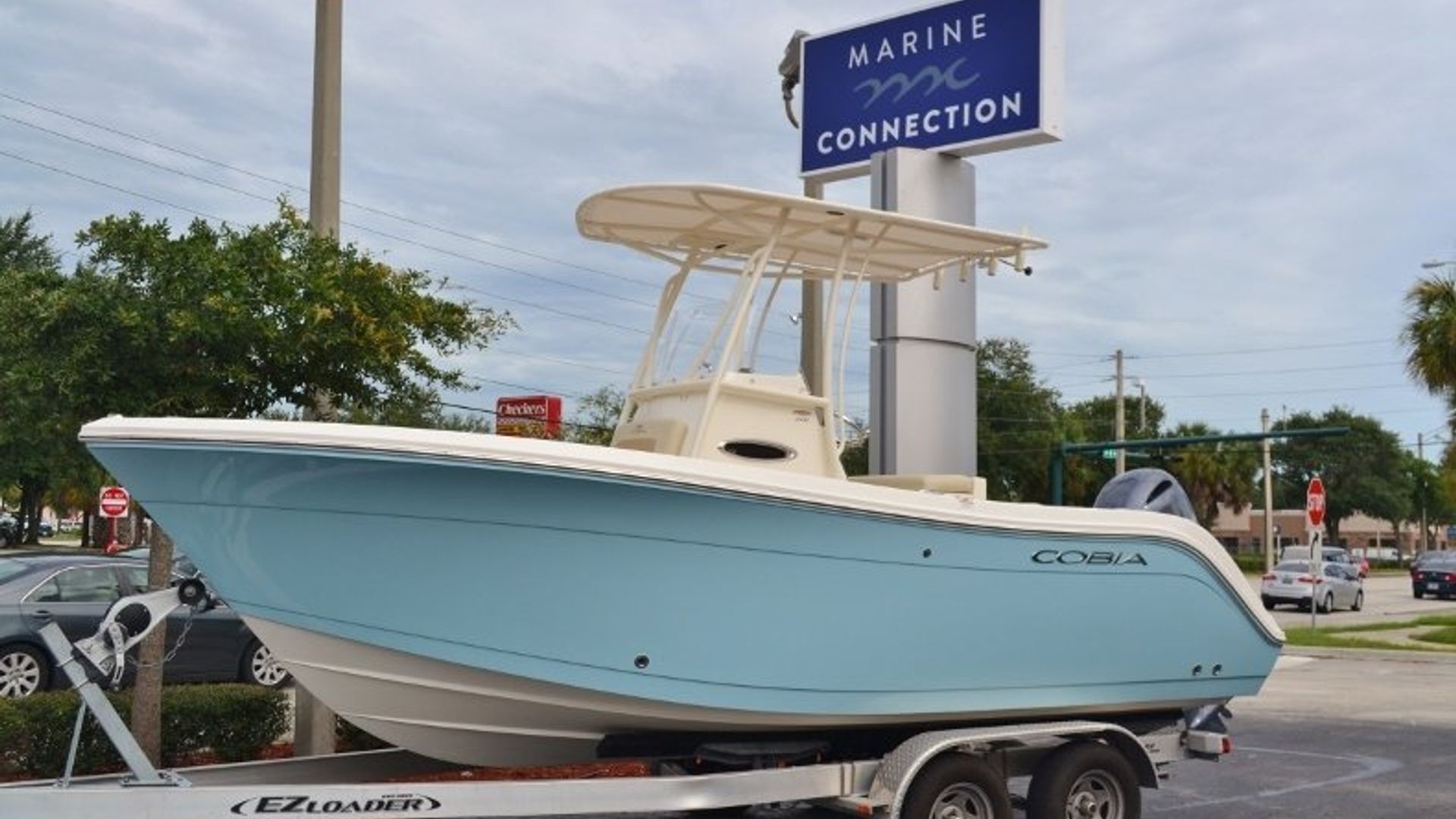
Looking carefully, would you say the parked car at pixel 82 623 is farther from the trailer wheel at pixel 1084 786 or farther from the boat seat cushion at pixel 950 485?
the trailer wheel at pixel 1084 786

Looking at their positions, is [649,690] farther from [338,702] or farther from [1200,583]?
[1200,583]

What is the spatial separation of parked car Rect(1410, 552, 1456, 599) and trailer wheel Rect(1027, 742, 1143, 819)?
40.6 m

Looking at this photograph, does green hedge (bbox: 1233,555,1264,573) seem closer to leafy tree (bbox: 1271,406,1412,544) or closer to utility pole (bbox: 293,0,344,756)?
leafy tree (bbox: 1271,406,1412,544)

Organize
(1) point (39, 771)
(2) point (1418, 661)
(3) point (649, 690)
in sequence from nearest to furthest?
(3) point (649, 690) < (1) point (39, 771) < (2) point (1418, 661)

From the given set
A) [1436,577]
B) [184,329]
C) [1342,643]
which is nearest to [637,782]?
[184,329]

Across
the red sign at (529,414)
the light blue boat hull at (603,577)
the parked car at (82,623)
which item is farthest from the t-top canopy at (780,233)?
the red sign at (529,414)

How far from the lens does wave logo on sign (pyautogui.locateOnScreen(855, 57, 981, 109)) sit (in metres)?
11.7

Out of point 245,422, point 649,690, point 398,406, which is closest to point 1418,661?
point 398,406

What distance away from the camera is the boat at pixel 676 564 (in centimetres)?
529

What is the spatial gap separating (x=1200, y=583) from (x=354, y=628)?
13.6ft

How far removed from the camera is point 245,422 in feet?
17.1

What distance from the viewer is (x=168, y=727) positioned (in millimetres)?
8273

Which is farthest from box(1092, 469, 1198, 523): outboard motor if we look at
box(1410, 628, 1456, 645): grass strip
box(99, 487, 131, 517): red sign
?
box(99, 487, 131, 517): red sign

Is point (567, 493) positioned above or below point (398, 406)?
below
